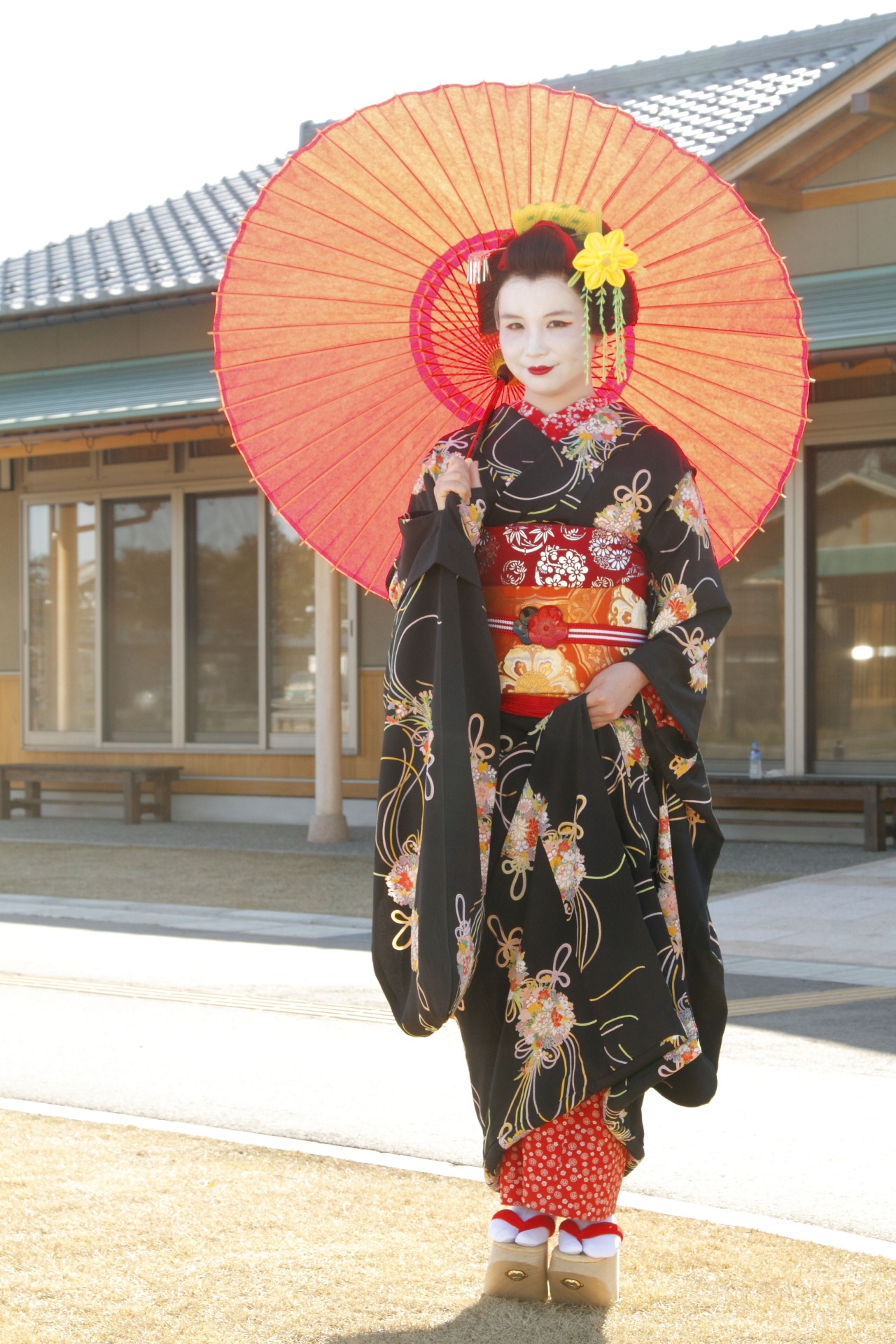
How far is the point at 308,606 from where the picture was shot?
12750mm

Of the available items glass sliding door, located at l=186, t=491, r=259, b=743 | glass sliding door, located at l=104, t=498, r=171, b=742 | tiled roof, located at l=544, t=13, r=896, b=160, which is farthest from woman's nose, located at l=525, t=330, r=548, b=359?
glass sliding door, located at l=104, t=498, r=171, b=742

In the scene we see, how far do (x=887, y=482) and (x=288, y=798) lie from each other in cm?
544

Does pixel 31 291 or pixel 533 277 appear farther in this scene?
pixel 31 291

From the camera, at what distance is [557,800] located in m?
2.68

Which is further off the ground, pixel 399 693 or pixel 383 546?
pixel 383 546

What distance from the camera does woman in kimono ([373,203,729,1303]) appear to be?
261 centimetres

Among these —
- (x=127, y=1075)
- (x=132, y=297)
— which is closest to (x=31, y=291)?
(x=132, y=297)

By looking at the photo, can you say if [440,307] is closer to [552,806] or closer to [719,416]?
[719,416]

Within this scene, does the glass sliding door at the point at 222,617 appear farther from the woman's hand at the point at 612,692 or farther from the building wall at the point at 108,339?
the woman's hand at the point at 612,692

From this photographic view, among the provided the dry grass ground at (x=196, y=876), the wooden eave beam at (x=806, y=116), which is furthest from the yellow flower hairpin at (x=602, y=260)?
the wooden eave beam at (x=806, y=116)

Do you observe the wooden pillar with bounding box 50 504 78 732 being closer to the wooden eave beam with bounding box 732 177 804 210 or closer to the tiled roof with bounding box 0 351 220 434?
the tiled roof with bounding box 0 351 220 434

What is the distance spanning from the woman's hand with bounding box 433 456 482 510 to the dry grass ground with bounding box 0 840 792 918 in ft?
16.8

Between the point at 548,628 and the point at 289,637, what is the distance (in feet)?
33.7

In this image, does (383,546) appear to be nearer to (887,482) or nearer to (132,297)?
(887,482)
